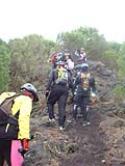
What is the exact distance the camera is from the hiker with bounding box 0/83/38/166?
9337mm

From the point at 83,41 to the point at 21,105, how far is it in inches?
678

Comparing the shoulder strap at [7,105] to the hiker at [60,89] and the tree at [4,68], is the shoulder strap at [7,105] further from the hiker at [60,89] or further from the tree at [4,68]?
the tree at [4,68]

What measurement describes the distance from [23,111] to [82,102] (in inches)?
239

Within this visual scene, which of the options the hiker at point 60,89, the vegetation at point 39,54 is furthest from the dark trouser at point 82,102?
the vegetation at point 39,54

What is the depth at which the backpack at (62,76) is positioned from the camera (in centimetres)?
1426

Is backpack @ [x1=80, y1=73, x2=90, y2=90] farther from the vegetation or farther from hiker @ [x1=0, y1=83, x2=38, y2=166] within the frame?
hiker @ [x1=0, y1=83, x2=38, y2=166]

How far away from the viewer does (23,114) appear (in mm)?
9414

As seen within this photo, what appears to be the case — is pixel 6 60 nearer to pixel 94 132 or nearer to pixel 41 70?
pixel 41 70

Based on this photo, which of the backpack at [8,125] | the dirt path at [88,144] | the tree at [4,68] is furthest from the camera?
the tree at [4,68]

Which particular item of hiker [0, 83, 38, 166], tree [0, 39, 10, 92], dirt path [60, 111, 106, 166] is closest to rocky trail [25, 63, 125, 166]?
dirt path [60, 111, 106, 166]

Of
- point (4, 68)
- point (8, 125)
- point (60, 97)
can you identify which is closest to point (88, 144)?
point (60, 97)

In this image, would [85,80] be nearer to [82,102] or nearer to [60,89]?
[82,102]

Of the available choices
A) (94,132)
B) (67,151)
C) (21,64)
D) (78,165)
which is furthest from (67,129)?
(21,64)

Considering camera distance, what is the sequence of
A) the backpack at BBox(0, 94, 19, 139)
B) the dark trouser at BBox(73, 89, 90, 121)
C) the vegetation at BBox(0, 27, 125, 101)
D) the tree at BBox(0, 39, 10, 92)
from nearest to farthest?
the backpack at BBox(0, 94, 19, 139) → the dark trouser at BBox(73, 89, 90, 121) → the tree at BBox(0, 39, 10, 92) → the vegetation at BBox(0, 27, 125, 101)
